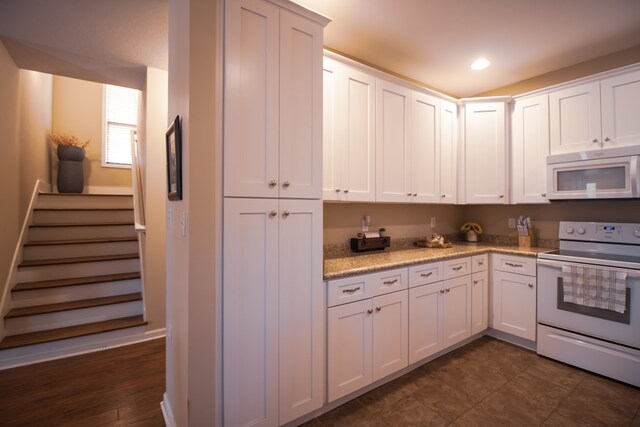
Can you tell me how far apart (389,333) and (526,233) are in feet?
6.73

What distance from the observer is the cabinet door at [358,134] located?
226cm

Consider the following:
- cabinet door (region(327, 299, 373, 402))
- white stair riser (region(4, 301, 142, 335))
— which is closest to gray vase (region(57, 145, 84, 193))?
white stair riser (region(4, 301, 142, 335))

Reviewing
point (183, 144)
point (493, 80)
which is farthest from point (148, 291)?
point (493, 80)

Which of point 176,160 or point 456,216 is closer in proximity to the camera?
point 176,160

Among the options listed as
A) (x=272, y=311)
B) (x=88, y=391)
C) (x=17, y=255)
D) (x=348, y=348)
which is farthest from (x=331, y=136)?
(x=17, y=255)

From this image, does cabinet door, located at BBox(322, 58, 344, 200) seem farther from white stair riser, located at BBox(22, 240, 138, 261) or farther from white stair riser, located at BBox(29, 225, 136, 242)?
white stair riser, located at BBox(29, 225, 136, 242)

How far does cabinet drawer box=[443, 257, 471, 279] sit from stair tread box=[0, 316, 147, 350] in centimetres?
297

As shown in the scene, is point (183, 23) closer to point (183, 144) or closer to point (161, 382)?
point (183, 144)

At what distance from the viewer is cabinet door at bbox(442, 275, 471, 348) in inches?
100

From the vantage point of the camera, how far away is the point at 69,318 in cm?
288

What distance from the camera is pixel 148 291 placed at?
2.97 m

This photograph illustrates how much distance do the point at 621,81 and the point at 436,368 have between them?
283 cm

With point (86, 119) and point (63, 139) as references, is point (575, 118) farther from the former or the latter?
point (86, 119)

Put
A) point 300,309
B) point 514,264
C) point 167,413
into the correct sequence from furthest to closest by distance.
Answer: point 514,264, point 167,413, point 300,309
